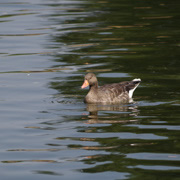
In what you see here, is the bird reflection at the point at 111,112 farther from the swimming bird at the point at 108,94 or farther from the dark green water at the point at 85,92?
the swimming bird at the point at 108,94

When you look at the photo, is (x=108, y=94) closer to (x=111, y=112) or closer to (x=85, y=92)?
(x=111, y=112)

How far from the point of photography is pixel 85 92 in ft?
52.9

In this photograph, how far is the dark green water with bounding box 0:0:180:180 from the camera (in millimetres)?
10352

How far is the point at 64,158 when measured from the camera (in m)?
10.6

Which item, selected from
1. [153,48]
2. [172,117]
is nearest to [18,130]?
[172,117]

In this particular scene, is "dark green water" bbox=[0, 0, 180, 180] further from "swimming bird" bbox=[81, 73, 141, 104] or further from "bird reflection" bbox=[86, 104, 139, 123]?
"swimming bird" bbox=[81, 73, 141, 104]

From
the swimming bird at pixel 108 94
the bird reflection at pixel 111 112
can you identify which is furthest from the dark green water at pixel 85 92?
the swimming bird at pixel 108 94

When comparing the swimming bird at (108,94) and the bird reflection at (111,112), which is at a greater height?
the swimming bird at (108,94)

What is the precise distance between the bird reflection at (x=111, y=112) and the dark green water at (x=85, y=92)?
0.02m

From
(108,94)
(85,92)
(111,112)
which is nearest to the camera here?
(111,112)

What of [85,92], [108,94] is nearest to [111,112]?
[108,94]

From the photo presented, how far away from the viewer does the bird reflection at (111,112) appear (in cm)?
1299

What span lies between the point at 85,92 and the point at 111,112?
7.80ft

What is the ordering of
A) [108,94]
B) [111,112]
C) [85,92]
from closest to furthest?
[111,112] < [108,94] < [85,92]
